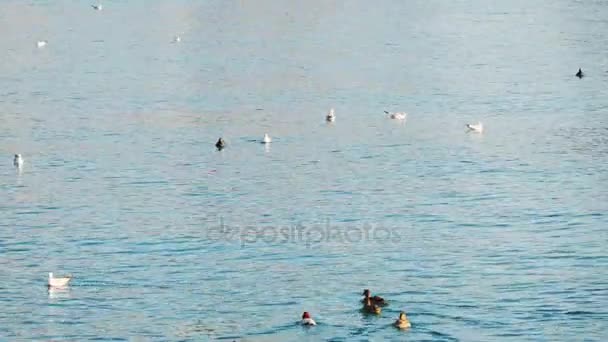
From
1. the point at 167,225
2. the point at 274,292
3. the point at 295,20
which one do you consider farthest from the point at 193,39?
the point at 274,292

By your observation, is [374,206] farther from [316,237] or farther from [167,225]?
[167,225]

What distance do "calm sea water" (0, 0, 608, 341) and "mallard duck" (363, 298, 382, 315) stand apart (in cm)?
34

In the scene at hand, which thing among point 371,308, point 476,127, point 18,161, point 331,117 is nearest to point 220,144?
point 331,117

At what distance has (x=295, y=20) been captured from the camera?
11619 centimetres

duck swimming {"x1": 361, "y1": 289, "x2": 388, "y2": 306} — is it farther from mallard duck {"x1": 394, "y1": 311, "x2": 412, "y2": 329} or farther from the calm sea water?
mallard duck {"x1": 394, "y1": 311, "x2": 412, "y2": 329}

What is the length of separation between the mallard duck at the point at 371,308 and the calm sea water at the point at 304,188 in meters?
0.34

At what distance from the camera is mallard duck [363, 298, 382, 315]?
37094mm

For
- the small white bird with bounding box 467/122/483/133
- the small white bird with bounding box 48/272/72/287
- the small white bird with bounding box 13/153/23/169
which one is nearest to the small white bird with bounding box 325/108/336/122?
the small white bird with bounding box 467/122/483/133

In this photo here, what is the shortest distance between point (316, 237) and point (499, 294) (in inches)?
349

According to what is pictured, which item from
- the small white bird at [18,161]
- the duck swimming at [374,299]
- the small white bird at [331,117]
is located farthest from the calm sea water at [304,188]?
the small white bird at [331,117]

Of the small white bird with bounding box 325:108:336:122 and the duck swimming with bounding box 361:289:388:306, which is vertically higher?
the small white bird with bounding box 325:108:336:122

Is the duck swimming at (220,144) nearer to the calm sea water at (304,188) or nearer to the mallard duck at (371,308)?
the calm sea water at (304,188)

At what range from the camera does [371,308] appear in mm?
37250

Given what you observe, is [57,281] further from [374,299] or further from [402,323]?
[402,323]
